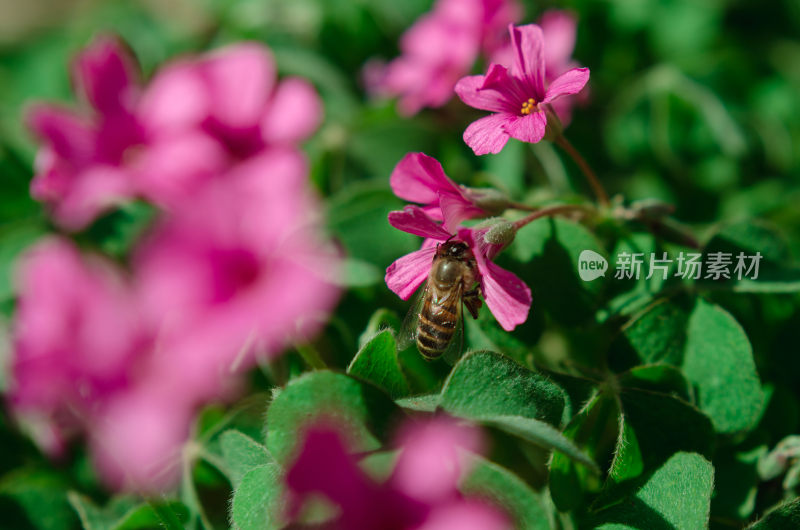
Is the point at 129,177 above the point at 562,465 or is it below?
above

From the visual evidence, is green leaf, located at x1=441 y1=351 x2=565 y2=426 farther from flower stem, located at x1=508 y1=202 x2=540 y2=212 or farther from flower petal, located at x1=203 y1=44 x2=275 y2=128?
flower petal, located at x1=203 y1=44 x2=275 y2=128

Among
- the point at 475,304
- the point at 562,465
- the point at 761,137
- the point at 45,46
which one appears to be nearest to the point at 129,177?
the point at 475,304

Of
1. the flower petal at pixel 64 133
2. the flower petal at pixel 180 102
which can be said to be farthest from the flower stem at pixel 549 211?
the flower petal at pixel 64 133

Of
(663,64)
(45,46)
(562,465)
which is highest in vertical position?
(45,46)

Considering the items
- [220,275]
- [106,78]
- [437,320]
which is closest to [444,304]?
[437,320]

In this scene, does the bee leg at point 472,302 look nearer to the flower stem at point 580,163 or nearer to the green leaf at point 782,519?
the flower stem at point 580,163

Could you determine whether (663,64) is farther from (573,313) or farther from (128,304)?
(128,304)
